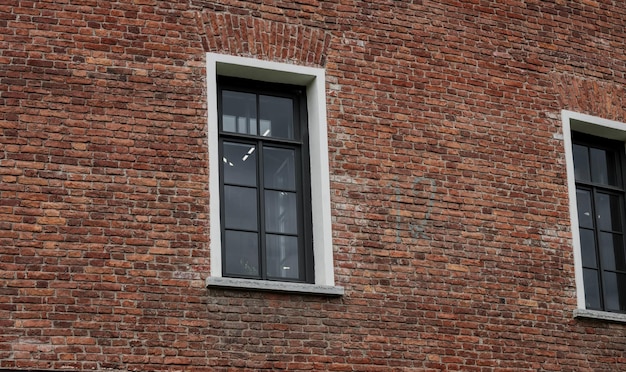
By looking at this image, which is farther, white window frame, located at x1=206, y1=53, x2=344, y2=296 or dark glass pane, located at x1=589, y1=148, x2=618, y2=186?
dark glass pane, located at x1=589, y1=148, x2=618, y2=186

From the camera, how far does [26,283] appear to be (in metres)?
11.5

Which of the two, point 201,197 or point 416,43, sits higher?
point 416,43

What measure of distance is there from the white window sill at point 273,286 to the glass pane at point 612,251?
3876 mm

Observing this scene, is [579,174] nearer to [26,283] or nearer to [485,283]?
[485,283]

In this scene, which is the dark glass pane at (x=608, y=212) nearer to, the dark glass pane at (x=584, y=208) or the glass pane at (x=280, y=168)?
the dark glass pane at (x=584, y=208)

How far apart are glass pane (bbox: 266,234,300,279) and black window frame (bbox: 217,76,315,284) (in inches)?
1.8

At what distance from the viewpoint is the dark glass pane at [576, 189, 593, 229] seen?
14.9m

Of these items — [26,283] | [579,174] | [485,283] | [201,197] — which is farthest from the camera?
[579,174]

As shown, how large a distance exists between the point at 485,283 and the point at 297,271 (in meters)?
2.14

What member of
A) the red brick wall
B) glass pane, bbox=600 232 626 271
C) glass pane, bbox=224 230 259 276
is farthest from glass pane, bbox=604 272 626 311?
glass pane, bbox=224 230 259 276

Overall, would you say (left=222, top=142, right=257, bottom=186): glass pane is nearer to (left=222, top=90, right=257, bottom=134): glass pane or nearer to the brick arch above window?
(left=222, top=90, right=257, bottom=134): glass pane

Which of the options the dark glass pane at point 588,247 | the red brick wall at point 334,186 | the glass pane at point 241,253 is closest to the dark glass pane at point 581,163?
the red brick wall at point 334,186

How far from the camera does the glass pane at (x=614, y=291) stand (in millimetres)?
14719

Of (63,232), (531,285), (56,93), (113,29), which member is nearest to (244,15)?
(113,29)
